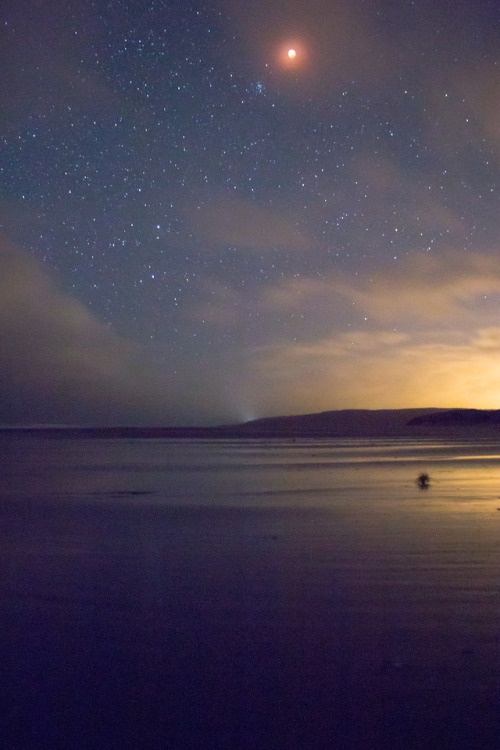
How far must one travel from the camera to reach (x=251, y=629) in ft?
22.2

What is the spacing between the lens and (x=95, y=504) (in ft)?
53.8

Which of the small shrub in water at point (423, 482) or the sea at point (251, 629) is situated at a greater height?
the small shrub in water at point (423, 482)

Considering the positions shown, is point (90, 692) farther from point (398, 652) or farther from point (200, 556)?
point (200, 556)

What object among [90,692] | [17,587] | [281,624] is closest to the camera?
[90,692]

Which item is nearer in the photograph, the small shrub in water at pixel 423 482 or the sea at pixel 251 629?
the sea at pixel 251 629

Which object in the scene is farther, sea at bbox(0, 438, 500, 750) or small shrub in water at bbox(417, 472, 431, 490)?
small shrub in water at bbox(417, 472, 431, 490)

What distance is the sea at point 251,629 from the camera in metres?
4.82

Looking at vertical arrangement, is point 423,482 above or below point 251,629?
above

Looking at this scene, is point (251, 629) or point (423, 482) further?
point (423, 482)

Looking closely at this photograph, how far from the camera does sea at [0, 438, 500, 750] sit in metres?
4.82

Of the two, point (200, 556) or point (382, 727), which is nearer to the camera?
point (382, 727)

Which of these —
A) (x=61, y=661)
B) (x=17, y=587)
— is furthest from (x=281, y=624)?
(x=17, y=587)

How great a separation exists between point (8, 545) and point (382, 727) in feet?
26.8

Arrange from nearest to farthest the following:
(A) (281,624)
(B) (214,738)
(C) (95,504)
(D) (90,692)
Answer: (B) (214,738) < (D) (90,692) < (A) (281,624) < (C) (95,504)
